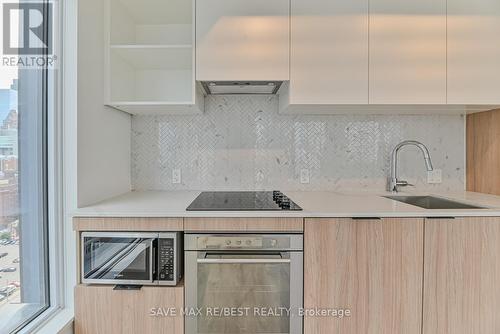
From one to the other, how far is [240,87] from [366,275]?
131cm

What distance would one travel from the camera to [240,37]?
1.73m

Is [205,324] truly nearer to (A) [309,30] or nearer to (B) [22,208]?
(B) [22,208]

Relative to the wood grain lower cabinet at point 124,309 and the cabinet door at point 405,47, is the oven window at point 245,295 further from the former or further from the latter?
the cabinet door at point 405,47

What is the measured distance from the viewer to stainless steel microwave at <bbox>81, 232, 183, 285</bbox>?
4.74 ft

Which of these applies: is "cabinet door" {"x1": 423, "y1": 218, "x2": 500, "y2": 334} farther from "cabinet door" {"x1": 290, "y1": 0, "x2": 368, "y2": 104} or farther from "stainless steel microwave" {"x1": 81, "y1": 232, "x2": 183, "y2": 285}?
"stainless steel microwave" {"x1": 81, "y1": 232, "x2": 183, "y2": 285}

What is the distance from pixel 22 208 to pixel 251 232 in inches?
40.6

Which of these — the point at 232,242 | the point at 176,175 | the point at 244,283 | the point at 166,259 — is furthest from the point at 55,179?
the point at 244,283

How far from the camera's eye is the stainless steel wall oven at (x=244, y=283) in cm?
145

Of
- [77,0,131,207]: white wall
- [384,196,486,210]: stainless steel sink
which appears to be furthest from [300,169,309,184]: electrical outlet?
[77,0,131,207]: white wall

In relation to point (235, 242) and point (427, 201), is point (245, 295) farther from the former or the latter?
point (427, 201)

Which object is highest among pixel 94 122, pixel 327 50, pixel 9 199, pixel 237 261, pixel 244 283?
pixel 327 50

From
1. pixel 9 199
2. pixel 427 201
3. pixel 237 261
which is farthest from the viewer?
pixel 427 201

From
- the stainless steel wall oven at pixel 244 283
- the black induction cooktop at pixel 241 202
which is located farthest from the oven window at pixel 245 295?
the black induction cooktop at pixel 241 202

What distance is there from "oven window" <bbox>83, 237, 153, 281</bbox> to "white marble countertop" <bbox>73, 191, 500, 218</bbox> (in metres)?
0.14
